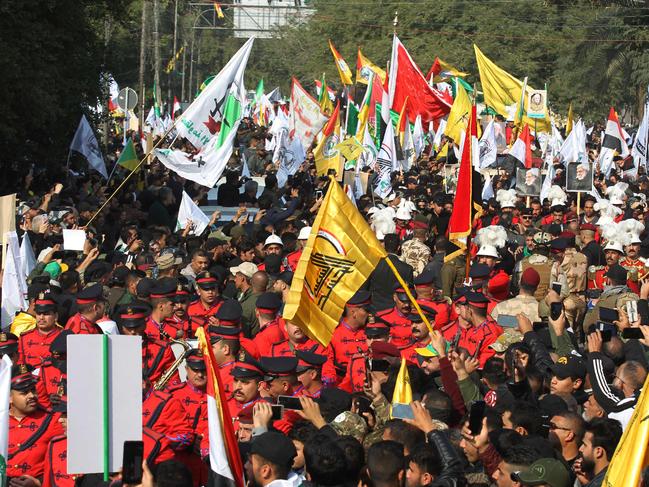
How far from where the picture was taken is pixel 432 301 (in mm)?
11531

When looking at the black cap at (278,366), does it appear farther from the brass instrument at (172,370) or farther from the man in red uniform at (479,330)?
the man in red uniform at (479,330)

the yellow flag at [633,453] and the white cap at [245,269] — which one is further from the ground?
the yellow flag at [633,453]

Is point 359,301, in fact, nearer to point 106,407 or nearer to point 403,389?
point 403,389

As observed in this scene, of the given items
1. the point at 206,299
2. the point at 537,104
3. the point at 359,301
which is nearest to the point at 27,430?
the point at 359,301

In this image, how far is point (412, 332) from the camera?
33.7ft

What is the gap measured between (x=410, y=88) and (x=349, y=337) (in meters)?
19.1

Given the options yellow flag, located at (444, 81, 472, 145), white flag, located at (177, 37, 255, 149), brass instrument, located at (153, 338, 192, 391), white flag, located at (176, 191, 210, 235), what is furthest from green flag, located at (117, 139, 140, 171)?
brass instrument, located at (153, 338, 192, 391)

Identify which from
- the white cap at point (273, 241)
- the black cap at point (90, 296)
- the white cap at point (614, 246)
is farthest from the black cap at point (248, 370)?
the white cap at point (614, 246)

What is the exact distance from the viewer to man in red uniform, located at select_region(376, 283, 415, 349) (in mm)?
10758

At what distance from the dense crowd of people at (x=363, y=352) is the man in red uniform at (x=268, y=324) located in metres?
0.02

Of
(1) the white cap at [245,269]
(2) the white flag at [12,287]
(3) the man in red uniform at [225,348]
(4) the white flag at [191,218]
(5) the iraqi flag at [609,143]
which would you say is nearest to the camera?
(3) the man in red uniform at [225,348]

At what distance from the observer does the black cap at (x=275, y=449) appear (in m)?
6.10

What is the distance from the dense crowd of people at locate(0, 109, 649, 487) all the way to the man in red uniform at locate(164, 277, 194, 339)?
2 cm

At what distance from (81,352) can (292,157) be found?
20381 mm
